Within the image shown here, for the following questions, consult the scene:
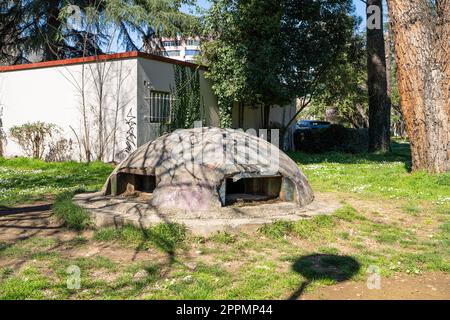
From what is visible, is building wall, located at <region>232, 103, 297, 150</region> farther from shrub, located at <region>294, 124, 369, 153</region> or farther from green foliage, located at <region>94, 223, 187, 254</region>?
green foliage, located at <region>94, 223, 187, 254</region>

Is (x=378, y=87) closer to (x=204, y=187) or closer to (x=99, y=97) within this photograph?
(x=99, y=97)

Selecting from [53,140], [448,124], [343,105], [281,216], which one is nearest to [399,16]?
[448,124]

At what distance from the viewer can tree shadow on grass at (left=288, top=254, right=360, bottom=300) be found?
14.5 feet

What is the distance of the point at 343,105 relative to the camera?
3397 cm

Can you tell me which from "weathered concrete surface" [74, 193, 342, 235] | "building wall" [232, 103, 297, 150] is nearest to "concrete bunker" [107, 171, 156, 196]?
"weathered concrete surface" [74, 193, 342, 235]

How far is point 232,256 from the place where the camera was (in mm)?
5102

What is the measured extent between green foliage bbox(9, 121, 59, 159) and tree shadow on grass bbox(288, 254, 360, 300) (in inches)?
490

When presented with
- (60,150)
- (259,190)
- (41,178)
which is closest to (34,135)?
(60,150)

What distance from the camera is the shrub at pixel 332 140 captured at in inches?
870

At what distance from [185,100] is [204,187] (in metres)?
10.1

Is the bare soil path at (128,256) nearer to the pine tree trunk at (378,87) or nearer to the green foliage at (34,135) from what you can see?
the green foliage at (34,135)

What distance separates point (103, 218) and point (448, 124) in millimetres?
8406
